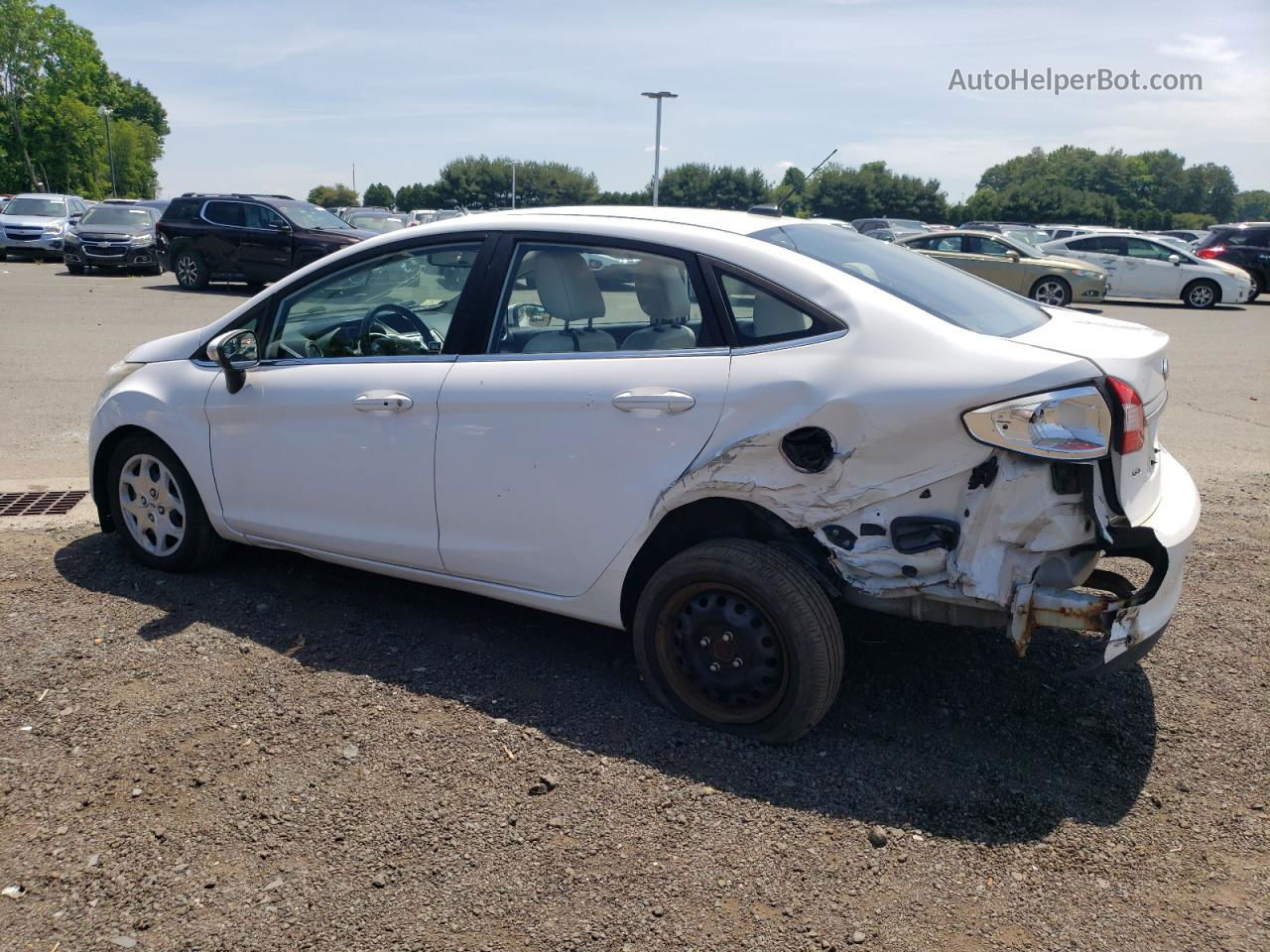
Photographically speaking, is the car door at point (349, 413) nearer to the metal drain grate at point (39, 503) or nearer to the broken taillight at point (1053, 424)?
the metal drain grate at point (39, 503)

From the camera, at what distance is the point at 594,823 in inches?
123

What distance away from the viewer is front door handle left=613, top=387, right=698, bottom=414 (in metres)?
3.51

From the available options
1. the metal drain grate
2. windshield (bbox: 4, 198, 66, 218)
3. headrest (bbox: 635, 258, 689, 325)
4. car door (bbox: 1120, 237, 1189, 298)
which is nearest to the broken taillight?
headrest (bbox: 635, 258, 689, 325)

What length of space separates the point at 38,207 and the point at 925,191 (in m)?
61.8

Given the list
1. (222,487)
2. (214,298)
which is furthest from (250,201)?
(222,487)

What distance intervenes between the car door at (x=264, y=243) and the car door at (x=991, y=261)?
1267 cm

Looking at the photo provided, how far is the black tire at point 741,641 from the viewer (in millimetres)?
3379

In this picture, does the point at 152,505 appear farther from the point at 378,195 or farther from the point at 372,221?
the point at 378,195

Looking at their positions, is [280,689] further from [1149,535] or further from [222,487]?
[1149,535]

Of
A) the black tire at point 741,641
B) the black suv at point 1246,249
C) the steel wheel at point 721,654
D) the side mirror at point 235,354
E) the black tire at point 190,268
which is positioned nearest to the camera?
the black tire at point 741,641

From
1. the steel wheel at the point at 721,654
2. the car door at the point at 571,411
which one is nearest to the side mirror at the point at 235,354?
the car door at the point at 571,411

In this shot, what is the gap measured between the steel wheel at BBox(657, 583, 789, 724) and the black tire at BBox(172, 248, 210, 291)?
19.0 m

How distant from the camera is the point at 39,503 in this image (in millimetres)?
6074

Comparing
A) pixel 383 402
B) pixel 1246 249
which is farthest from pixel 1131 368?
pixel 1246 249
